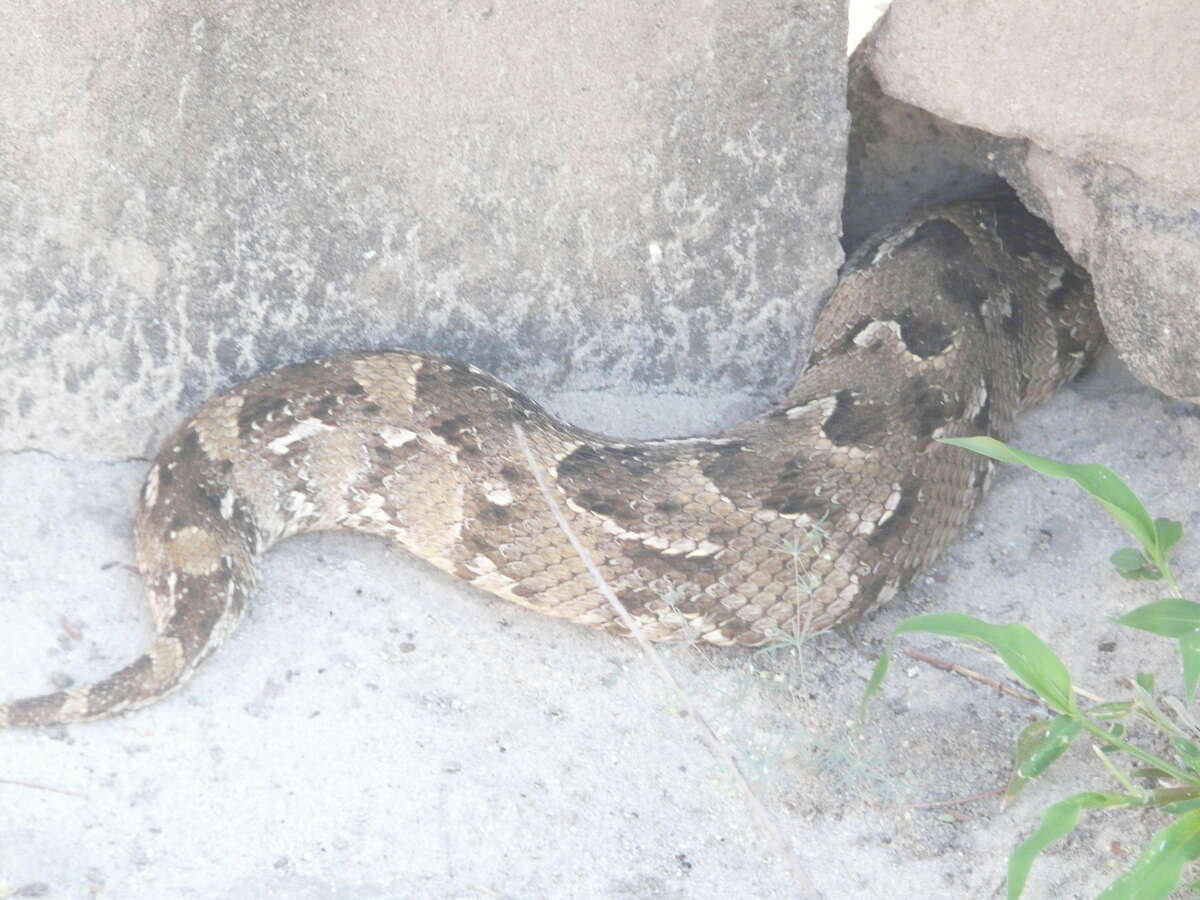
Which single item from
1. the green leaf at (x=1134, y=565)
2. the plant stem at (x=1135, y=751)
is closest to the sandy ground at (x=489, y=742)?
the green leaf at (x=1134, y=565)

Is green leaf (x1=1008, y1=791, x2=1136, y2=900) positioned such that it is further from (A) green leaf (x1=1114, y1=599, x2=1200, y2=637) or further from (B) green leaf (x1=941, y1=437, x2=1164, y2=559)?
(B) green leaf (x1=941, y1=437, x2=1164, y2=559)

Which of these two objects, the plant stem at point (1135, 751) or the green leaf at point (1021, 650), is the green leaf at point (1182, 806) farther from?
the green leaf at point (1021, 650)

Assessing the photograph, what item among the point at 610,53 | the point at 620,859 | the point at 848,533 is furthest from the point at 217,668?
the point at 610,53

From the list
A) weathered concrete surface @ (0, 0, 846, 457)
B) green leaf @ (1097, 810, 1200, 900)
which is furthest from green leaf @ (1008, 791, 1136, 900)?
weathered concrete surface @ (0, 0, 846, 457)

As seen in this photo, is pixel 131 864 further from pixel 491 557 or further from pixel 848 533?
pixel 848 533

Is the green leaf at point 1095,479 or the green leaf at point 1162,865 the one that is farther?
A: the green leaf at point 1095,479

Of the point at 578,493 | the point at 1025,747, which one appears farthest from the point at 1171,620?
the point at 578,493
